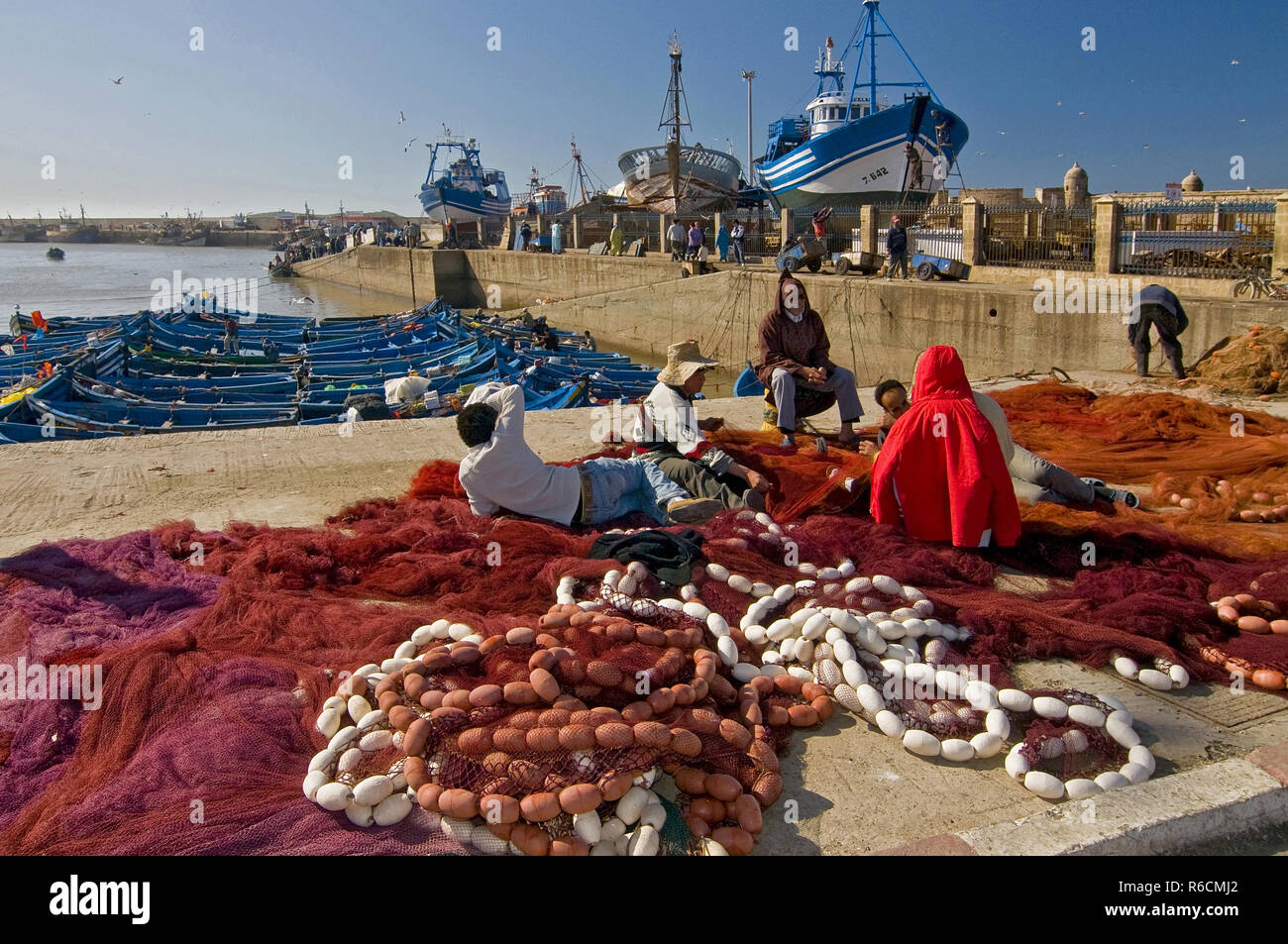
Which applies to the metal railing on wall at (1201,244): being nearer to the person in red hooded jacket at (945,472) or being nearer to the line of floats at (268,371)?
the line of floats at (268,371)

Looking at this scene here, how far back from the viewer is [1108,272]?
13.6m

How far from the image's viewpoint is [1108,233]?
1361 centimetres

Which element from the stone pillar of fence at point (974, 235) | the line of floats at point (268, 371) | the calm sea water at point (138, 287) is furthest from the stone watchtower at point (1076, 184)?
the calm sea water at point (138, 287)

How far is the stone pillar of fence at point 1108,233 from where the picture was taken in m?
13.5

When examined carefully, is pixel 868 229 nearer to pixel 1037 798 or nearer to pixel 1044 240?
pixel 1044 240

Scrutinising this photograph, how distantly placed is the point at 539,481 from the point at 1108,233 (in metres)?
12.3

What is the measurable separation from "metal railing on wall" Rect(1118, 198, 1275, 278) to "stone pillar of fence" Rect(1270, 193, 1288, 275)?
43 cm

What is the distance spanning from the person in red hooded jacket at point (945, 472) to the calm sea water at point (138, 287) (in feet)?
92.8

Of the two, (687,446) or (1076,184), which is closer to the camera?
(687,446)

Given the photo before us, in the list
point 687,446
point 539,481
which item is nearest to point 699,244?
point 687,446

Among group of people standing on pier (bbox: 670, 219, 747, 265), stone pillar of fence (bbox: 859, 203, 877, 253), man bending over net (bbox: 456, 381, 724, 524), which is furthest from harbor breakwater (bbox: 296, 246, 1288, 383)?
man bending over net (bbox: 456, 381, 724, 524)
